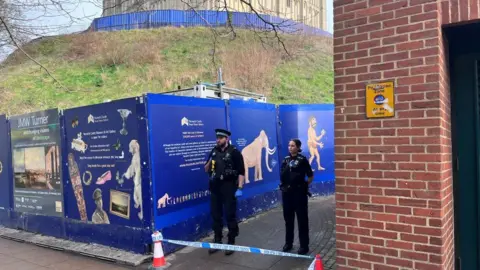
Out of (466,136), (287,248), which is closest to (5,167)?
(287,248)

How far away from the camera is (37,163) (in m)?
7.70

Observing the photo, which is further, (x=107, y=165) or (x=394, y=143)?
(x=107, y=165)

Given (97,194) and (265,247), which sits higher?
(97,194)

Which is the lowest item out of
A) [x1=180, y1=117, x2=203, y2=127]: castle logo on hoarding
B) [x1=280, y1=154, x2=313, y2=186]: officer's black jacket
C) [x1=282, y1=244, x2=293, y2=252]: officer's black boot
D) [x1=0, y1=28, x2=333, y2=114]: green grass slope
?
[x1=282, y1=244, x2=293, y2=252]: officer's black boot

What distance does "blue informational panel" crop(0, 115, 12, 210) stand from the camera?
848cm

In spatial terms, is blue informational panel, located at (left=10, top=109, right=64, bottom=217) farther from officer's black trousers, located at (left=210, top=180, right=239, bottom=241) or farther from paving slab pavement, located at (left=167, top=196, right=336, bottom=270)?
officer's black trousers, located at (left=210, top=180, right=239, bottom=241)

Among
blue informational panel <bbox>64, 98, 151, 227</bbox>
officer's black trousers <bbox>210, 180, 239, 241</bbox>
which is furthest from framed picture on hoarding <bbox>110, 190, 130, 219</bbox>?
officer's black trousers <bbox>210, 180, 239, 241</bbox>

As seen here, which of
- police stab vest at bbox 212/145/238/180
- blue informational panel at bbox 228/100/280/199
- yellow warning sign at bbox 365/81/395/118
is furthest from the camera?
blue informational panel at bbox 228/100/280/199

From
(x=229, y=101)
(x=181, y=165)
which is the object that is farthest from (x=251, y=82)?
(x=181, y=165)

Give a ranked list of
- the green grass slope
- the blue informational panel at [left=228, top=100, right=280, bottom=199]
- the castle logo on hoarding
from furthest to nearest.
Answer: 1. the green grass slope
2. the blue informational panel at [left=228, top=100, right=280, bottom=199]
3. the castle logo on hoarding

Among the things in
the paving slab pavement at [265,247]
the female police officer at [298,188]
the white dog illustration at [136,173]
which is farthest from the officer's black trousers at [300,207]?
the white dog illustration at [136,173]

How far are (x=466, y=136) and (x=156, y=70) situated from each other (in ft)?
68.2

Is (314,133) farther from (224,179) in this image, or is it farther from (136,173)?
(136,173)

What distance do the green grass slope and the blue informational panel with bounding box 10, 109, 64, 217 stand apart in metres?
11.4
